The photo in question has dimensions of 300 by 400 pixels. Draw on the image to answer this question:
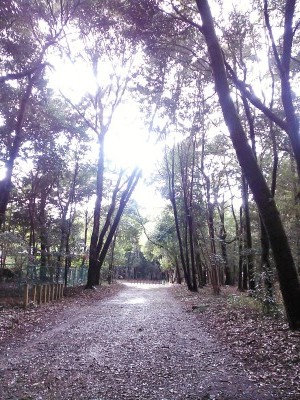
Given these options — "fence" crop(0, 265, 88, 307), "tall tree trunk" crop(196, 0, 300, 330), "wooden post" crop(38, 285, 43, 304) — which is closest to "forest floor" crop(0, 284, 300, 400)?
"tall tree trunk" crop(196, 0, 300, 330)

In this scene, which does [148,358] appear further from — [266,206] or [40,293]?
[40,293]

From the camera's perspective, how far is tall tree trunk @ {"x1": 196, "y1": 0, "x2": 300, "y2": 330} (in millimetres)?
7680

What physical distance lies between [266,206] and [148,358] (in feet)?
12.9

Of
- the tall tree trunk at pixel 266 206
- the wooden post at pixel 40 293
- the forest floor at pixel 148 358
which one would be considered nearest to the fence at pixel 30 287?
the wooden post at pixel 40 293

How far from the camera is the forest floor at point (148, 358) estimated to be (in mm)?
5020

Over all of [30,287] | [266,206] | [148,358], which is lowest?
[148,358]

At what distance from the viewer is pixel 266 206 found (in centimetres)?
784

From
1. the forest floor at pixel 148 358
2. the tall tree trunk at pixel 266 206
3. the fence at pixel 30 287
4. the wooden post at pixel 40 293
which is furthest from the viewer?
the wooden post at pixel 40 293

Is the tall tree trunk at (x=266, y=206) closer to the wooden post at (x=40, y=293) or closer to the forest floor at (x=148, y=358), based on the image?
the forest floor at (x=148, y=358)

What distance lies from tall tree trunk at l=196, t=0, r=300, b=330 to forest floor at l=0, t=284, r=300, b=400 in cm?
76

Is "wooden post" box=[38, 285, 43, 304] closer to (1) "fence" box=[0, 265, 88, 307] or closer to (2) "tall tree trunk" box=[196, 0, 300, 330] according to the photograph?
(1) "fence" box=[0, 265, 88, 307]

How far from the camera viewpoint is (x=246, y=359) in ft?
21.0

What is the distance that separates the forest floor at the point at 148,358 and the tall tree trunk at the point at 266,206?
0.76 metres

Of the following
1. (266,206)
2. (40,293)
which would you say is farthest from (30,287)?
(266,206)
